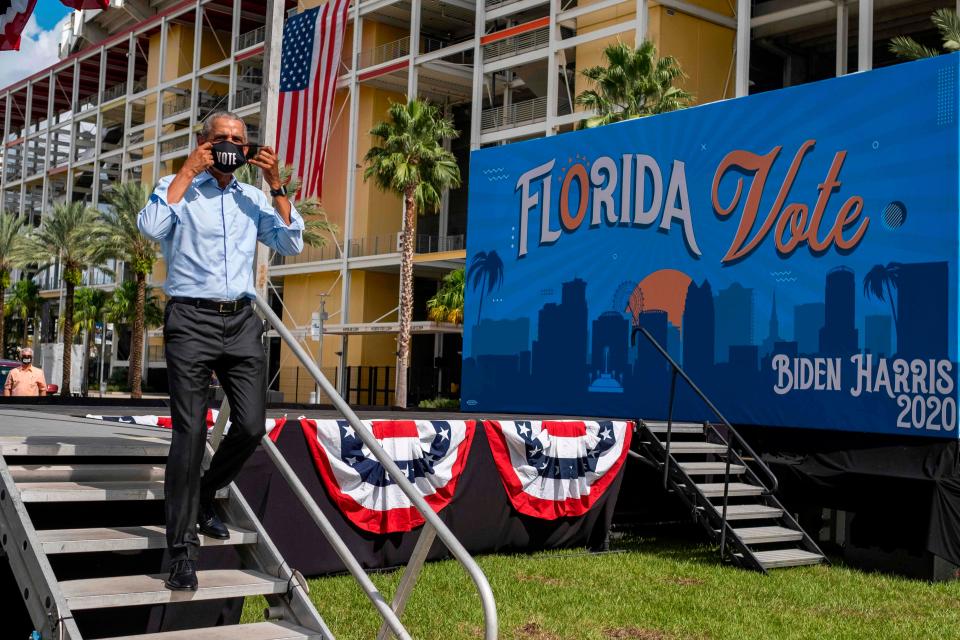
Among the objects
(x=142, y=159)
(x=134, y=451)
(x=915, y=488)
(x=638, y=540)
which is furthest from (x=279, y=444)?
(x=142, y=159)

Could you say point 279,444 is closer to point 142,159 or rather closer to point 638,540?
point 638,540

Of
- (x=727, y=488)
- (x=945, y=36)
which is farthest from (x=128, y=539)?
(x=945, y=36)

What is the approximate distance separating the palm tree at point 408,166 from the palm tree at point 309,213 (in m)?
3.42

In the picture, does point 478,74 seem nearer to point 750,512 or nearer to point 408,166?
point 408,166

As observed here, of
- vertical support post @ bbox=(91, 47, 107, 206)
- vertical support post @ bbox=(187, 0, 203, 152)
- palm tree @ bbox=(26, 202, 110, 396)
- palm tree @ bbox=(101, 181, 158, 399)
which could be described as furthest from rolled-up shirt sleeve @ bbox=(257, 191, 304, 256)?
vertical support post @ bbox=(91, 47, 107, 206)

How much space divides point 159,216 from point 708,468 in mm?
7226

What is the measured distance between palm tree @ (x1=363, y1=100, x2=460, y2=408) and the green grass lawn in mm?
26286

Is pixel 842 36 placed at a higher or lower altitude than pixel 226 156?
higher

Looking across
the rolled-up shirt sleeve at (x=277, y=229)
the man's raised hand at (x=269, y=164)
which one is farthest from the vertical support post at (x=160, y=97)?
the man's raised hand at (x=269, y=164)

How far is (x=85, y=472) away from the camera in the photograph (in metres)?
5.51

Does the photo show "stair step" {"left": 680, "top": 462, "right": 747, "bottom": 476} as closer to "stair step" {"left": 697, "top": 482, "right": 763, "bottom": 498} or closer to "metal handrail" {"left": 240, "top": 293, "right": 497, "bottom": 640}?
"stair step" {"left": 697, "top": 482, "right": 763, "bottom": 498}

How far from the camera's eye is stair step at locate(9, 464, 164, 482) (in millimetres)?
5344

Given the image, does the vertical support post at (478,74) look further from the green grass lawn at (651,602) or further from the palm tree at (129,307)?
the green grass lawn at (651,602)

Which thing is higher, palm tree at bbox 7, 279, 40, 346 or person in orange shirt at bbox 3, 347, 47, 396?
palm tree at bbox 7, 279, 40, 346
